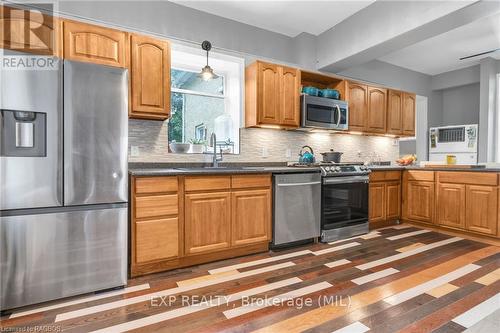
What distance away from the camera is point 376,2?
10.8 ft

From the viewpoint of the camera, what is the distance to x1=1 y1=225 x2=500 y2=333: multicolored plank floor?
1.66 metres

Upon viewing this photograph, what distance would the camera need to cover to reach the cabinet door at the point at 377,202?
12.8 feet

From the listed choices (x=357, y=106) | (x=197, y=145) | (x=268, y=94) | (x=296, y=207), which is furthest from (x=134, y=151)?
(x=357, y=106)

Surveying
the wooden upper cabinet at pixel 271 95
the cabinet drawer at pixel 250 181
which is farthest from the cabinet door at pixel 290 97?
the cabinet drawer at pixel 250 181

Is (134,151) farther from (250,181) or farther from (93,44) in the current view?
(250,181)

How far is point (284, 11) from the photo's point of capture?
3428mm

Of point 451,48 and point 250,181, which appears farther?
point 451,48

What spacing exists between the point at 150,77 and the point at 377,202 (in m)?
3.42

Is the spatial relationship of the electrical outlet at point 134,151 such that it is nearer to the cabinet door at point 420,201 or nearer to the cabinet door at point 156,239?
the cabinet door at point 156,239

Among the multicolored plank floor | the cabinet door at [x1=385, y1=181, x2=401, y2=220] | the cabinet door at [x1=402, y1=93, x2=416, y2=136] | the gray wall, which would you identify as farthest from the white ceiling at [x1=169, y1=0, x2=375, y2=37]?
the gray wall

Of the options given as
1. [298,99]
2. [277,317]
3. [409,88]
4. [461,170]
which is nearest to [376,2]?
[298,99]

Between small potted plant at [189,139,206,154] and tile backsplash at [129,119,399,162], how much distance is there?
0.06 metres

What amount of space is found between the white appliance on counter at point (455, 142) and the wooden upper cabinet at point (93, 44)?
19.5ft

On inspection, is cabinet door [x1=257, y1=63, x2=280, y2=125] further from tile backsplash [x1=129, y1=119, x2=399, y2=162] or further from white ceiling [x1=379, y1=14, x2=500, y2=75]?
white ceiling [x1=379, y1=14, x2=500, y2=75]
